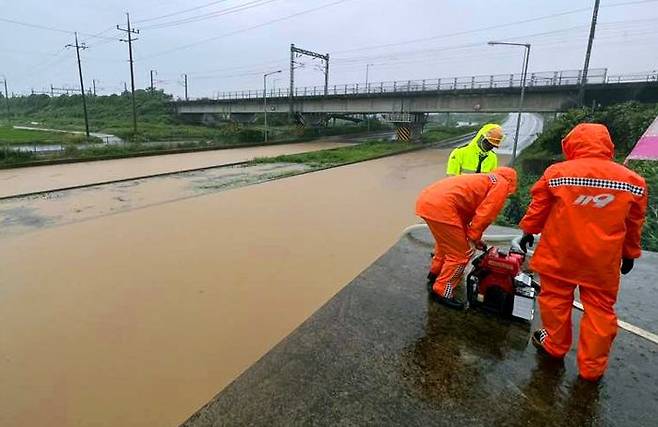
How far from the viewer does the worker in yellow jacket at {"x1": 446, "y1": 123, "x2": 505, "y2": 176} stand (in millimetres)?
4500

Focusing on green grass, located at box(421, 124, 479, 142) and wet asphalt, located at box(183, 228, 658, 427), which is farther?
green grass, located at box(421, 124, 479, 142)

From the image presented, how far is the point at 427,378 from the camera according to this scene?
251 cm

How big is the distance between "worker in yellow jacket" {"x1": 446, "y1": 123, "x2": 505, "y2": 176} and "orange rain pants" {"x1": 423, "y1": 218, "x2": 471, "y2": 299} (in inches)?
67.0

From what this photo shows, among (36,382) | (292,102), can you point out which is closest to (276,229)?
(36,382)

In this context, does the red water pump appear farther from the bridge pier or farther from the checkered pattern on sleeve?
the bridge pier

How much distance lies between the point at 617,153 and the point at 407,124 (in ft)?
76.6

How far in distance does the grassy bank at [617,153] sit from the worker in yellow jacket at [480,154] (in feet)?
9.74

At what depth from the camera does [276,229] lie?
8047 millimetres

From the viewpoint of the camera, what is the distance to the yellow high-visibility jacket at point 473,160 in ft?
16.0

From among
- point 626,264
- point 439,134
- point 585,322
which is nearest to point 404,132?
point 439,134

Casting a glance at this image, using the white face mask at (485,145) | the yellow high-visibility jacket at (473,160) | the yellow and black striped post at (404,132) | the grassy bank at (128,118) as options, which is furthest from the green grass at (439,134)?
the white face mask at (485,145)

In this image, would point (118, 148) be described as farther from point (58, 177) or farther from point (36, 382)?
point (36, 382)

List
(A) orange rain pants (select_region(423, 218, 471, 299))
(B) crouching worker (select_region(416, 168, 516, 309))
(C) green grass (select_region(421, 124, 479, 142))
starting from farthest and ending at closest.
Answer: (C) green grass (select_region(421, 124, 479, 142)), (A) orange rain pants (select_region(423, 218, 471, 299)), (B) crouching worker (select_region(416, 168, 516, 309))

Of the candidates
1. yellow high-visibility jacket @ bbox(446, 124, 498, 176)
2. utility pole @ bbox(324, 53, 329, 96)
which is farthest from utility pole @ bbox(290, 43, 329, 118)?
yellow high-visibility jacket @ bbox(446, 124, 498, 176)
